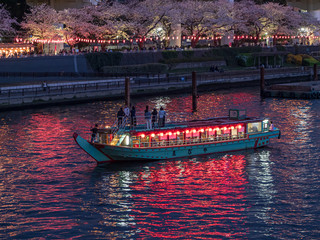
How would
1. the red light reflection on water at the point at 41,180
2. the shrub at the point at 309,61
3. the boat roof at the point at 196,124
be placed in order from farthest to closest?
the shrub at the point at 309,61 < the boat roof at the point at 196,124 < the red light reflection on water at the point at 41,180

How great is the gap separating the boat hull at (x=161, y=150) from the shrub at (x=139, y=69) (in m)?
55.1

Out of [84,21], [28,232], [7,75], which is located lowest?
[28,232]

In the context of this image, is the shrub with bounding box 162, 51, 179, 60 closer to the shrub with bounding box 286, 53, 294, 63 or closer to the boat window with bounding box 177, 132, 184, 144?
the shrub with bounding box 286, 53, 294, 63

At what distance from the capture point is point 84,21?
380ft

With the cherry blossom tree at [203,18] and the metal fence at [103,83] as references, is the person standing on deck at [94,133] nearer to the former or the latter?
the metal fence at [103,83]

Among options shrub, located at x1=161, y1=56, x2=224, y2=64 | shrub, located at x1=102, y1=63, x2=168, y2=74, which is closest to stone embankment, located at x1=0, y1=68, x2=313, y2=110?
shrub, located at x1=102, y1=63, x2=168, y2=74

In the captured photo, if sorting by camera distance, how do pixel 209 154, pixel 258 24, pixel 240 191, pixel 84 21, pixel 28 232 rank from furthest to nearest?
pixel 258 24 < pixel 84 21 < pixel 209 154 < pixel 240 191 < pixel 28 232

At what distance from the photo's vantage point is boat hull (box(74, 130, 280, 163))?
42.3 m

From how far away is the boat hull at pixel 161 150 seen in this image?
42281mm

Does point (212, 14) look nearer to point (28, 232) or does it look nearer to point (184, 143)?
point (184, 143)

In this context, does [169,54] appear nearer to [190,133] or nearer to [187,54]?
[187,54]

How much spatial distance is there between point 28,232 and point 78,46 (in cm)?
9371

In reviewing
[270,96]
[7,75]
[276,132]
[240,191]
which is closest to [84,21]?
[7,75]

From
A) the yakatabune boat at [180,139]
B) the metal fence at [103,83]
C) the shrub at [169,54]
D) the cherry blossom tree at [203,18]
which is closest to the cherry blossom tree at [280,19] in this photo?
the cherry blossom tree at [203,18]
